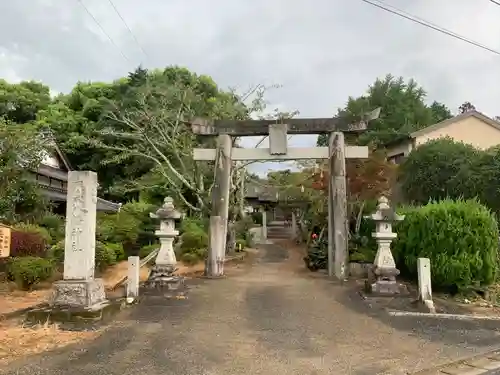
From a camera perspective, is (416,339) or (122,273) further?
(122,273)

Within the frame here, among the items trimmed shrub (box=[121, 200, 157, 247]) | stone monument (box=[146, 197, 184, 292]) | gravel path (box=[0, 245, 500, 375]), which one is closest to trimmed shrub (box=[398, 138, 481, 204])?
trimmed shrub (box=[121, 200, 157, 247])

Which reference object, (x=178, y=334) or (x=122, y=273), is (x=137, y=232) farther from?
(x=178, y=334)

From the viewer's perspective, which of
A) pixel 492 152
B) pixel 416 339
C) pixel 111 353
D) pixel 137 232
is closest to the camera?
pixel 111 353

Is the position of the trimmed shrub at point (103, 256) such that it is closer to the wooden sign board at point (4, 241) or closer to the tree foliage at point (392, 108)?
the wooden sign board at point (4, 241)

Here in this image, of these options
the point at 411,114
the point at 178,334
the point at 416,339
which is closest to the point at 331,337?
the point at 416,339

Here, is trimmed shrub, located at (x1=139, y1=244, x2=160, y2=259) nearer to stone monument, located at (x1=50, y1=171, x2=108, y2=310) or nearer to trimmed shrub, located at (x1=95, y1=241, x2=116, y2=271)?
trimmed shrub, located at (x1=95, y1=241, x2=116, y2=271)

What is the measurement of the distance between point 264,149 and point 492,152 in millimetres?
12487

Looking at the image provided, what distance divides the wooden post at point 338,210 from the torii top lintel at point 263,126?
13.1 inches

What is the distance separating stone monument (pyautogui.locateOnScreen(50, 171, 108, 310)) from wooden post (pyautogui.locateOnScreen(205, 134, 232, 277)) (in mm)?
5850

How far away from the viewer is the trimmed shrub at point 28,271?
12398 mm

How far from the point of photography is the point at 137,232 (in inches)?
733

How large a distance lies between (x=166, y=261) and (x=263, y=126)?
5628 millimetres

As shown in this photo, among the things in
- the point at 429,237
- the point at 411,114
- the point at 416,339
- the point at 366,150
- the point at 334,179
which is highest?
the point at 411,114

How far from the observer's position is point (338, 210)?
1409 centimetres
